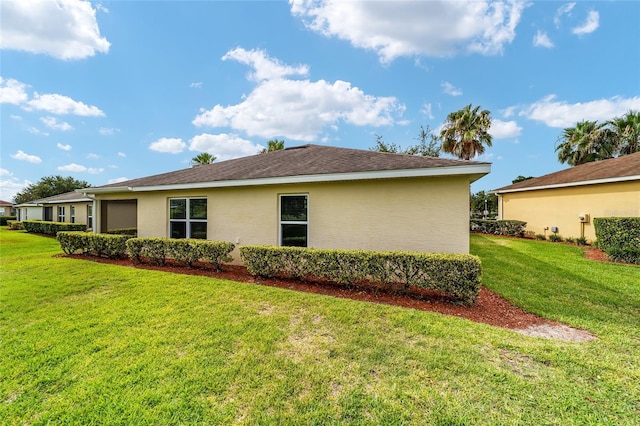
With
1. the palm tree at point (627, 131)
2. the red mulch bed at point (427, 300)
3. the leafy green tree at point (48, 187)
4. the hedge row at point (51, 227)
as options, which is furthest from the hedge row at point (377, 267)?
the leafy green tree at point (48, 187)

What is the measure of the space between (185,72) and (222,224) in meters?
7.91

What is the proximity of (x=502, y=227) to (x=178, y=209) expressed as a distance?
18216mm

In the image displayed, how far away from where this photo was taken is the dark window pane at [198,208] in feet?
28.4

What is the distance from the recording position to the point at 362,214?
6621 mm

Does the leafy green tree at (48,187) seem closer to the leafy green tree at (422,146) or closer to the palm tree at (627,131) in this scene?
the leafy green tree at (422,146)

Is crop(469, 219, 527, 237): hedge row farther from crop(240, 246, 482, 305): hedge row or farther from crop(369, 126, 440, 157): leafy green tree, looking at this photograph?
crop(240, 246, 482, 305): hedge row

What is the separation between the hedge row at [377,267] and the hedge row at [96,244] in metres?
5.33

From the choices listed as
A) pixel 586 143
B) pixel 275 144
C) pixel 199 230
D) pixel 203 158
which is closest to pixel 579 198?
pixel 586 143

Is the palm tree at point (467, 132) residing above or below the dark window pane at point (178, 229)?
above

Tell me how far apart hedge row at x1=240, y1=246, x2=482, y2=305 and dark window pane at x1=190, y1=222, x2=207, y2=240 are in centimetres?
265

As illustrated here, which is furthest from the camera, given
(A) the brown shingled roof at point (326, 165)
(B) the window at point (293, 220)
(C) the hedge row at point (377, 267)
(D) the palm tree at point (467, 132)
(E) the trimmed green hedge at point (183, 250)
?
(D) the palm tree at point (467, 132)

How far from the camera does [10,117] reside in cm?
1077

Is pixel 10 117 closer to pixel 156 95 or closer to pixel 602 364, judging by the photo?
pixel 156 95

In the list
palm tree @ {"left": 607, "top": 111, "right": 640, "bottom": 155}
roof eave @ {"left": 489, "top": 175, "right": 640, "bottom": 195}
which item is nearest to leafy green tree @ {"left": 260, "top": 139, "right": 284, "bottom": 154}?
roof eave @ {"left": 489, "top": 175, "right": 640, "bottom": 195}
